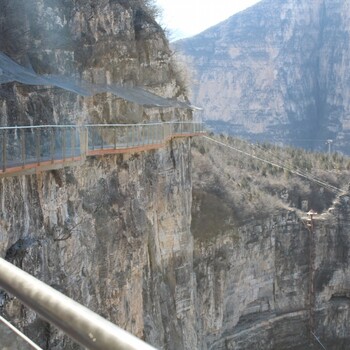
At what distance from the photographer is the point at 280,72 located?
4695 inches

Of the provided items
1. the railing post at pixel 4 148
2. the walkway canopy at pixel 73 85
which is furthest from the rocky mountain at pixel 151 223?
the railing post at pixel 4 148

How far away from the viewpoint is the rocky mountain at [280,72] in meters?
112

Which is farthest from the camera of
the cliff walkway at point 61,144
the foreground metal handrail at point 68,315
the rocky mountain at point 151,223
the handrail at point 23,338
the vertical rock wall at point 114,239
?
the rocky mountain at point 151,223

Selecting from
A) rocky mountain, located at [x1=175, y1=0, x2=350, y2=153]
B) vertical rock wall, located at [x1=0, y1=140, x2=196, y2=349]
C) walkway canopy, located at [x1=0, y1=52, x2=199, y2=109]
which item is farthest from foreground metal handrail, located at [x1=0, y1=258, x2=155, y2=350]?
rocky mountain, located at [x1=175, y1=0, x2=350, y2=153]

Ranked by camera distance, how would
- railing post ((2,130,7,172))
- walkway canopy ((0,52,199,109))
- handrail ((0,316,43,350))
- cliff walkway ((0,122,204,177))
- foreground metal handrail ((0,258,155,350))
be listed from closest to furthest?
1. foreground metal handrail ((0,258,155,350))
2. handrail ((0,316,43,350))
3. railing post ((2,130,7,172))
4. cliff walkway ((0,122,204,177))
5. walkway canopy ((0,52,199,109))

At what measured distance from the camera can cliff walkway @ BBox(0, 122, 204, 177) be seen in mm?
9195

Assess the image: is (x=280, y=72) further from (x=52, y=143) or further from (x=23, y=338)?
(x=23, y=338)

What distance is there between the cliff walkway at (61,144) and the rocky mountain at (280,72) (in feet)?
304

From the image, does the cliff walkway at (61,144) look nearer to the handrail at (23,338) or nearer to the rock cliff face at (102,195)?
the rock cliff face at (102,195)

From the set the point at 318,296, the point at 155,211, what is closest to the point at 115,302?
the point at 155,211

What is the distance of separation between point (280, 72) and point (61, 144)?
112 meters

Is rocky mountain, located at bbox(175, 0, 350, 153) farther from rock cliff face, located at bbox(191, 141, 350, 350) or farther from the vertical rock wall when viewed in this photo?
the vertical rock wall

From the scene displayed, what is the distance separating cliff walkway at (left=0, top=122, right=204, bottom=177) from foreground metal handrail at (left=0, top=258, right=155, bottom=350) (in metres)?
7.29

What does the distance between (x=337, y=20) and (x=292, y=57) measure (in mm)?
15582
